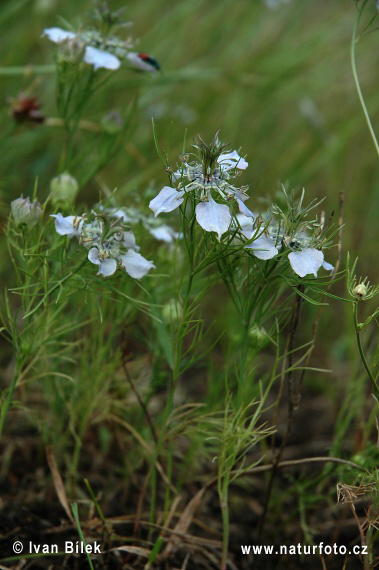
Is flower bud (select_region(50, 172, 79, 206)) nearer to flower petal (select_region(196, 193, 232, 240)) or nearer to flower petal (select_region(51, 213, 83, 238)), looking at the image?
flower petal (select_region(51, 213, 83, 238))

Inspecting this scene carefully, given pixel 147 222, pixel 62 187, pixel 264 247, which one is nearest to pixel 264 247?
pixel 264 247

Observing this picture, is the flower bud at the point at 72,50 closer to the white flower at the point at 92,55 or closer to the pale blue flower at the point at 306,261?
the white flower at the point at 92,55

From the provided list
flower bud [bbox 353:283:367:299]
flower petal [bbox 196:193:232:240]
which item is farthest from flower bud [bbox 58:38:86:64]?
flower bud [bbox 353:283:367:299]

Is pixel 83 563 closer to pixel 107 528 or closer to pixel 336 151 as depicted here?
pixel 107 528

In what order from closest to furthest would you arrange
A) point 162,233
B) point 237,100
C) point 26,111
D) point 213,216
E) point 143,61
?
1. point 213,216
2. point 162,233
3. point 143,61
4. point 26,111
5. point 237,100

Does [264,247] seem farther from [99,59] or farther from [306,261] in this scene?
[99,59]

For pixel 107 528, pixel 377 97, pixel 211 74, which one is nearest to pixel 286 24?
pixel 377 97
